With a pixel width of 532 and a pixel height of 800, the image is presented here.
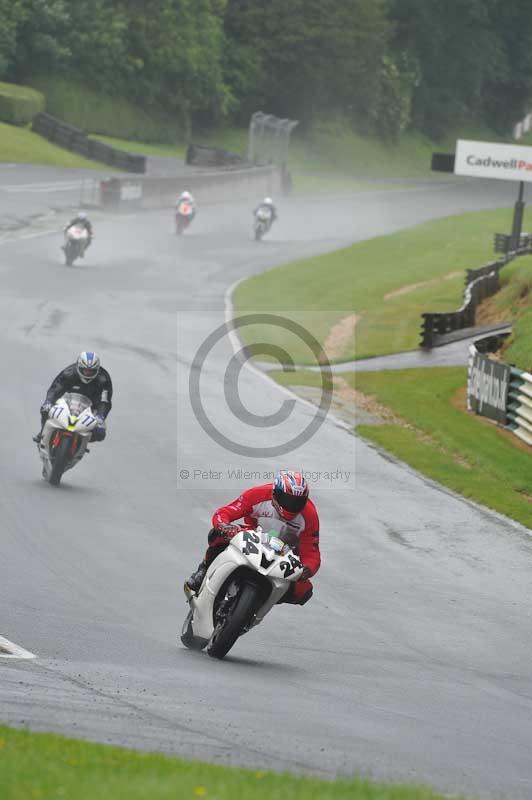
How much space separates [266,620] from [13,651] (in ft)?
11.5

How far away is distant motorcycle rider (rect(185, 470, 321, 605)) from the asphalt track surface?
0.75 m

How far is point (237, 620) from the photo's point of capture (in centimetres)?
1158

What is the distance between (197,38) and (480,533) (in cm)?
8232

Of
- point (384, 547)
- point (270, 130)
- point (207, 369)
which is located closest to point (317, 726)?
point (384, 547)

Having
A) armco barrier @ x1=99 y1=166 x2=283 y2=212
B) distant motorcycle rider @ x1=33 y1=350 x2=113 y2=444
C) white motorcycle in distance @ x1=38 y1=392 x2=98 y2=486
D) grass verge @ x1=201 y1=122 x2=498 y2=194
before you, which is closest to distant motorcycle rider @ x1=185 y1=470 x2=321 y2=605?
white motorcycle in distance @ x1=38 y1=392 x2=98 y2=486

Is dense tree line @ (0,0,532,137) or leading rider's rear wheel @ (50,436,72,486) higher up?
dense tree line @ (0,0,532,137)

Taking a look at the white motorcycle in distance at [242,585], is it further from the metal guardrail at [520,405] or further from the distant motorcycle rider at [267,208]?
the distant motorcycle rider at [267,208]

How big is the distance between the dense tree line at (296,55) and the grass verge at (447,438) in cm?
5320

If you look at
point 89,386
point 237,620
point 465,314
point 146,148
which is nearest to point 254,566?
point 237,620

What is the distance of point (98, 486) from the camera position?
19.3m

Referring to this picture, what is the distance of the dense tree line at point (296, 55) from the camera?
85.0m

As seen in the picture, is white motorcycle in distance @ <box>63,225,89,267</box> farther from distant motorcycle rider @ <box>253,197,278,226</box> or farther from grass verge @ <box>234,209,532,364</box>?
distant motorcycle rider @ <box>253,197,278,226</box>

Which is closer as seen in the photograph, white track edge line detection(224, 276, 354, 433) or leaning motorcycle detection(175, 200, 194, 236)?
white track edge line detection(224, 276, 354, 433)

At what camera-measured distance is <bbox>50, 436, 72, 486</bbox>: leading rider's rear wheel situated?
18.3 meters
